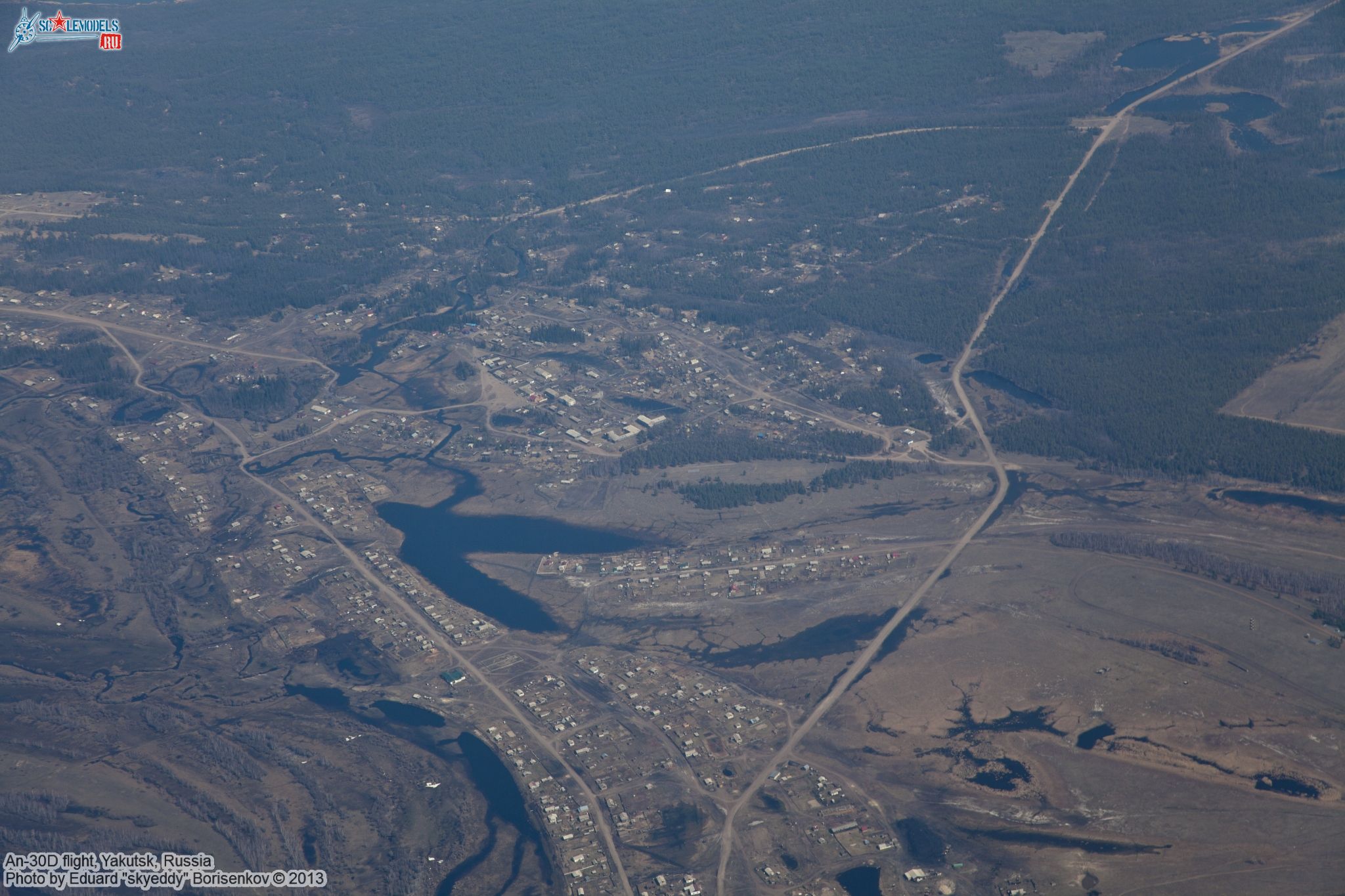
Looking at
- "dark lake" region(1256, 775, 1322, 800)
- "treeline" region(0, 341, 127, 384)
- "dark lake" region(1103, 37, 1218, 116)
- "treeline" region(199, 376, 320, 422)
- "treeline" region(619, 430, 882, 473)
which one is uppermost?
"dark lake" region(1103, 37, 1218, 116)

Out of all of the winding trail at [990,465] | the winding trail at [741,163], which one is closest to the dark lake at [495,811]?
the winding trail at [990,465]

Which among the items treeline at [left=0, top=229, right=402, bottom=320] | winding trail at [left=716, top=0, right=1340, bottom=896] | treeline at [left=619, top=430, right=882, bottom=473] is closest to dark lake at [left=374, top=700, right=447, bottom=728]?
winding trail at [left=716, top=0, right=1340, bottom=896]

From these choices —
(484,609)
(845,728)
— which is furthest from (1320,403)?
(484,609)

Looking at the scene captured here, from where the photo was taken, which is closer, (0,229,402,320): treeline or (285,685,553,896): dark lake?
(285,685,553,896): dark lake

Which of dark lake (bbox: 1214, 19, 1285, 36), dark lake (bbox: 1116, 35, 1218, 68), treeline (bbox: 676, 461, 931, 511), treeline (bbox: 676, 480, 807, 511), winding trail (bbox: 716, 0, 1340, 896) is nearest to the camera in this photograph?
winding trail (bbox: 716, 0, 1340, 896)

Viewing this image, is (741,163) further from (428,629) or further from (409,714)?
(409,714)

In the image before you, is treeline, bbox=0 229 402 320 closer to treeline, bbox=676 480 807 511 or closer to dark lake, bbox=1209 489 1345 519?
treeline, bbox=676 480 807 511

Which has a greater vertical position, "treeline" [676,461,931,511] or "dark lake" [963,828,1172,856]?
"treeline" [676,461,931,511]
